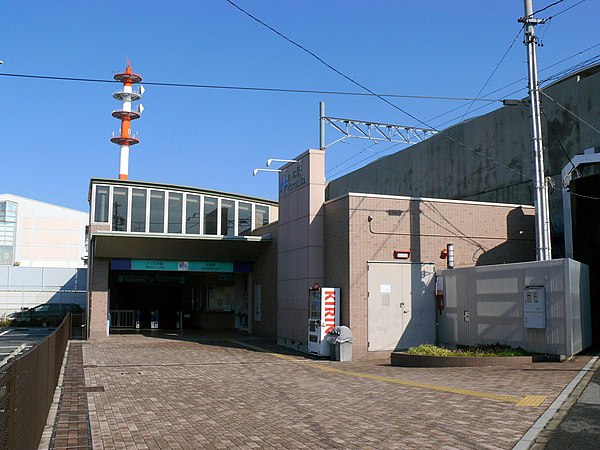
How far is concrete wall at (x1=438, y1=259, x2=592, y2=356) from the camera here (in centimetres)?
1534

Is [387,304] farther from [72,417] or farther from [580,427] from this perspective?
[72,417]

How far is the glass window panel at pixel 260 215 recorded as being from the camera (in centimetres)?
3472

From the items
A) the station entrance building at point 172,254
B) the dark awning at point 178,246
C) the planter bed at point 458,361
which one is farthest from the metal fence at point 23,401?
the station entrance building at point 172,254

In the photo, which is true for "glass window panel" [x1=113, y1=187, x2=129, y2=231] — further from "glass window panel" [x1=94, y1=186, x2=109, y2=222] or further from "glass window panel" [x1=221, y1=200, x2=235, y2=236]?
"glass window panel" [x1=221, y1=200, x2=235, y2=236]

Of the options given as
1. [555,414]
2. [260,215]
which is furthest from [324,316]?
[260,215]

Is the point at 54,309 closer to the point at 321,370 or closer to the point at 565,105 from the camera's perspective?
the point at 321,370

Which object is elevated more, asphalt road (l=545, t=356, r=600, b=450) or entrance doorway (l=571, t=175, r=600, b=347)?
entrance doorway (l=571, t=175, r=600, b=347)

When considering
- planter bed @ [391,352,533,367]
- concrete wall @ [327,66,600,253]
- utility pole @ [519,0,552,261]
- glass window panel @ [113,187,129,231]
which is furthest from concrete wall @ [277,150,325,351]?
glass window panel @ [113,187,129,231]

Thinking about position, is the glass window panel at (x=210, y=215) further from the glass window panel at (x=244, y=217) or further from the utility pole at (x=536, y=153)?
the utility pole at (x=536, y=153)

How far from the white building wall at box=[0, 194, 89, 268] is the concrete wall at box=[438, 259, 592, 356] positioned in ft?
220

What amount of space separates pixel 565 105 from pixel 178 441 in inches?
773

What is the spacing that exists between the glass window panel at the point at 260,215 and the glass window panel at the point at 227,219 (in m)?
1.42

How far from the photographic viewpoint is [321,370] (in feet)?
52.3

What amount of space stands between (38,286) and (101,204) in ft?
75.0
